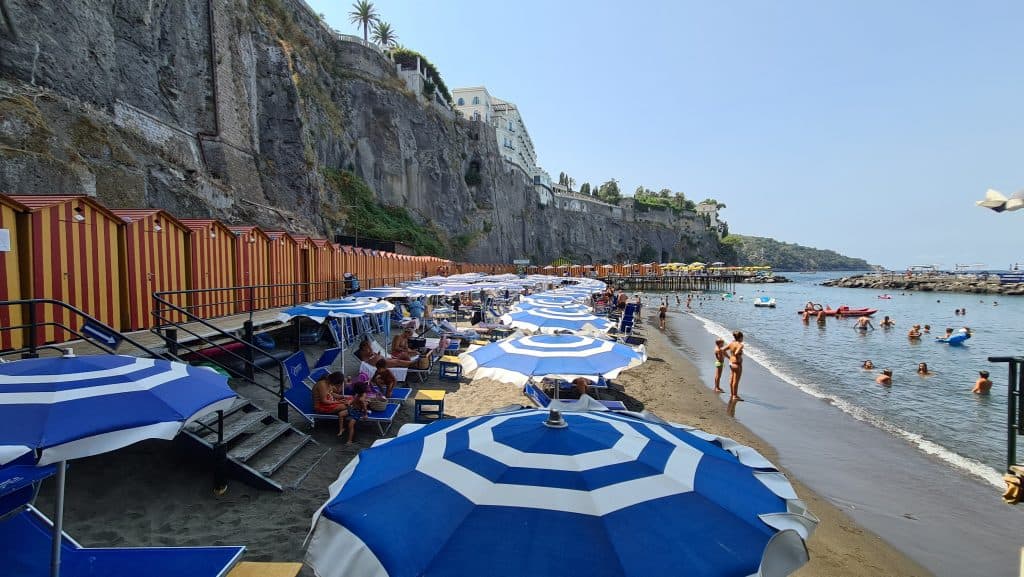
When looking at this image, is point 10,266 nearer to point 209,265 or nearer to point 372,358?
point 209,265

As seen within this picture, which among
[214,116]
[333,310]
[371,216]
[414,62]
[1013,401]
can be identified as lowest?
[1013,401]

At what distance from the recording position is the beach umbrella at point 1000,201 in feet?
12.5

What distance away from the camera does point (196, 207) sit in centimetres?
1769

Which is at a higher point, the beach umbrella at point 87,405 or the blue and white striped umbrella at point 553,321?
the beach umbrella at point 87,405

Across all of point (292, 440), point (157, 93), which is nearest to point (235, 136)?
point (157, 93)

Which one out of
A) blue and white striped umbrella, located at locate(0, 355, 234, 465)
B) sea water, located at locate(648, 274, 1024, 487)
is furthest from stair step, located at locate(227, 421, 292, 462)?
sea water, located at locate(648, 274, 1024, 487)

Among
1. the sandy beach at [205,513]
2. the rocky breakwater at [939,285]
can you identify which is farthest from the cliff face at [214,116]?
the rocky breakwater at [939,285]

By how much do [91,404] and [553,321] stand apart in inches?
331

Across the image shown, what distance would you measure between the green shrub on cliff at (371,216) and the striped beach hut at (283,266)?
20449 millimetres

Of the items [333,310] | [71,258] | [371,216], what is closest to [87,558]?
[71,258]

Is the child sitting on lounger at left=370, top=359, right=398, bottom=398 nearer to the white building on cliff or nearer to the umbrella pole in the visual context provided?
the umbrella pole

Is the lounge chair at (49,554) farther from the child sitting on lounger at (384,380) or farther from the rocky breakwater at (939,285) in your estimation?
the rocky breakwater at (939,285)

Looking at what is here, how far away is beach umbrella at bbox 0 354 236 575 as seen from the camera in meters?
2.39

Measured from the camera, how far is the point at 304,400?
301 inches
